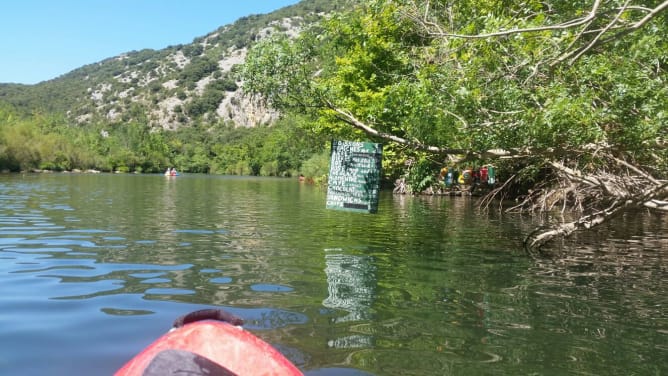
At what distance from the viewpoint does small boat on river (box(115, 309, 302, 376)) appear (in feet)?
9.09

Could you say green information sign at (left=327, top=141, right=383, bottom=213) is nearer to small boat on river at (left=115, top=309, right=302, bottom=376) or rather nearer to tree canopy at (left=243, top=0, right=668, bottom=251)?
tree canopy at (left=243, top=0, right=668, bottom=251)

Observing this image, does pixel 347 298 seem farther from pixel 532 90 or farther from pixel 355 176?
pixel 532 90

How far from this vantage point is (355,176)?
1212cm

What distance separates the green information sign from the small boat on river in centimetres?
859

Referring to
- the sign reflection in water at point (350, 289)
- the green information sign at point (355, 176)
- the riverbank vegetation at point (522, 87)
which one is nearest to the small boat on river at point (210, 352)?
the sign reflection in water at point (350, 289)

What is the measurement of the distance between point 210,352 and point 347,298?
15.1 feet

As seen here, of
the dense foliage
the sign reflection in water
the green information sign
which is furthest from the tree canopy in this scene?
the sign reflection in water

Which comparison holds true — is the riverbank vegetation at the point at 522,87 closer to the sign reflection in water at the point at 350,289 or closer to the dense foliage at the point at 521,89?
the dense foliage at the point at 521,89

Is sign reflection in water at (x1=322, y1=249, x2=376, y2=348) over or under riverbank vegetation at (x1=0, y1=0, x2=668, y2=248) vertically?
under

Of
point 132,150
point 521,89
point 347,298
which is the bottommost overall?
point 347,298

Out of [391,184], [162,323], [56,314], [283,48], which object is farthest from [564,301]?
[391,184]

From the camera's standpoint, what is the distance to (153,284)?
8.09m

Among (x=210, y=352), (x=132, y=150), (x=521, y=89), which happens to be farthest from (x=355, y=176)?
(x=132, y=150)

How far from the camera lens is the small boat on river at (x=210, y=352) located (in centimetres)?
277
